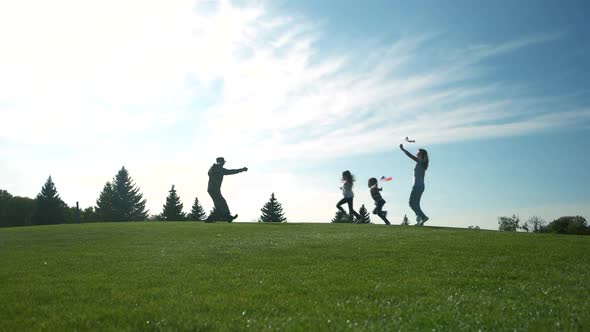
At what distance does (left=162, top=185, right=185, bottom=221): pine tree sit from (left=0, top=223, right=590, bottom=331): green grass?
82.2m

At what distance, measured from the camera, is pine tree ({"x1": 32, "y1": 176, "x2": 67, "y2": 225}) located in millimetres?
89562

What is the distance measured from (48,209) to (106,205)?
11.7 meters

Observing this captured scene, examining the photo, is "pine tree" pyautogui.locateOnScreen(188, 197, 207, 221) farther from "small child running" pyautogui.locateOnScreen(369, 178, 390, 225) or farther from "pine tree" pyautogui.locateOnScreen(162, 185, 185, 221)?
"small child running" pyautogui.locateOnScreen(369, 178, 390, 225)

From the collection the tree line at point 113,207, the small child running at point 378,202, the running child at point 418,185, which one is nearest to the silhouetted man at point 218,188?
the small child running at point 378,202

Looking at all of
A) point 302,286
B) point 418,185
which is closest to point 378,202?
point 418,185

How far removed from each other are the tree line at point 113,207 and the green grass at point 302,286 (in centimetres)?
8086

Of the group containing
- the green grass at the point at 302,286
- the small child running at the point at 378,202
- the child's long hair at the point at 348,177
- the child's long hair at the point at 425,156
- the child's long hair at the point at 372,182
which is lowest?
A: the green grass at the point at 302,286

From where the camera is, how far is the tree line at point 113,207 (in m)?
94.0

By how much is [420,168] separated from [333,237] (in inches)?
362

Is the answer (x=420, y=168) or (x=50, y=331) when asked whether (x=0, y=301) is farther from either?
(x=420, y=168)

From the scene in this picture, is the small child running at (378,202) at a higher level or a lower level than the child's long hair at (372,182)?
lower

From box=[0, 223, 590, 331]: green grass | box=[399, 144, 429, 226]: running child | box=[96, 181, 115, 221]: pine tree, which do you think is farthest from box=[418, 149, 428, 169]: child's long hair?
box=[96, 181, 115, 221]: pine tree

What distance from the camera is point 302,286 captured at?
8.37m

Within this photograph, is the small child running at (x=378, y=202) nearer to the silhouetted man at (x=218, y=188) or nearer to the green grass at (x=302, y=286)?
the silhouetted man at (x=218, y=188)
